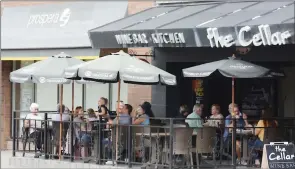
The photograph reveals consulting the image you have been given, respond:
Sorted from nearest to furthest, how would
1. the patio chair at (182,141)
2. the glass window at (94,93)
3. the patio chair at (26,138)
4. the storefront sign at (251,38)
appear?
the storefront sign at (251,38) → the patio chair at (182,141) → the patio chair at (26,138) → the glass window at (94,93)

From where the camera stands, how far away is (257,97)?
749 inches

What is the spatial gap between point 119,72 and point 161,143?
5.69ft

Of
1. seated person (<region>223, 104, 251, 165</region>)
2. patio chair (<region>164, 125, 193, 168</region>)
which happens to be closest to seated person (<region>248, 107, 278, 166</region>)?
seated person (<region>223, 104, 251, 165</region>)

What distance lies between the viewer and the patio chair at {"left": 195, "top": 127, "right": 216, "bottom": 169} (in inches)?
589

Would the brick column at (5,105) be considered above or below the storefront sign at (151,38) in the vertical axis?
below

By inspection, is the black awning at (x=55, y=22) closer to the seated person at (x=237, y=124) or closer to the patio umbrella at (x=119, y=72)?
the patio umbrella at (x=119, y=72)

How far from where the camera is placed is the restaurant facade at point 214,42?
15078 mm

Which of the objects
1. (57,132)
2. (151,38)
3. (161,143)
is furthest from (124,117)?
(57,132)

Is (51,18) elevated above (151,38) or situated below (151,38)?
above

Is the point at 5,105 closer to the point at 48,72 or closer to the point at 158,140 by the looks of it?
the point at 48,72

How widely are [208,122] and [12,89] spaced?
8.85 m

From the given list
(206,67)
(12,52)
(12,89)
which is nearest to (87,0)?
(12,52)

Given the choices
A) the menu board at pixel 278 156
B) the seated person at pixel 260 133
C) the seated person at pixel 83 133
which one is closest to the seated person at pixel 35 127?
the seated person at pixel 83 133

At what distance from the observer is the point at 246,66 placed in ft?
49.5
